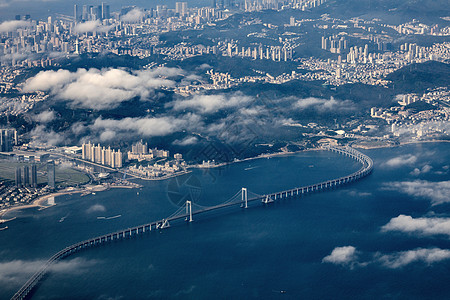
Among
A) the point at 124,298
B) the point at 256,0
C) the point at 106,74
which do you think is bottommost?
the point at 124,298

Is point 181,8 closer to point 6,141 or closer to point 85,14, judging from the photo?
point 85,14

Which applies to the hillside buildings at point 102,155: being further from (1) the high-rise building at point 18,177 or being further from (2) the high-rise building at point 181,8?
(2) the high-rise building at point 181,8

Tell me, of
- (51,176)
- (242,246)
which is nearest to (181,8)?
(51,176)

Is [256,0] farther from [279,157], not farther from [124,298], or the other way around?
[124,298]

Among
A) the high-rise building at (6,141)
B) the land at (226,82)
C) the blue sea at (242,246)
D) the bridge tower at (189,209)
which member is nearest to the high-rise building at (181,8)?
the land at (226,82)

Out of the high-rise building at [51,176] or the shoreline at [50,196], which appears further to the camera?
the high-rise building at [51,176]

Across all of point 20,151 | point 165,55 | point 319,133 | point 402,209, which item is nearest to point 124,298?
point 402,209
